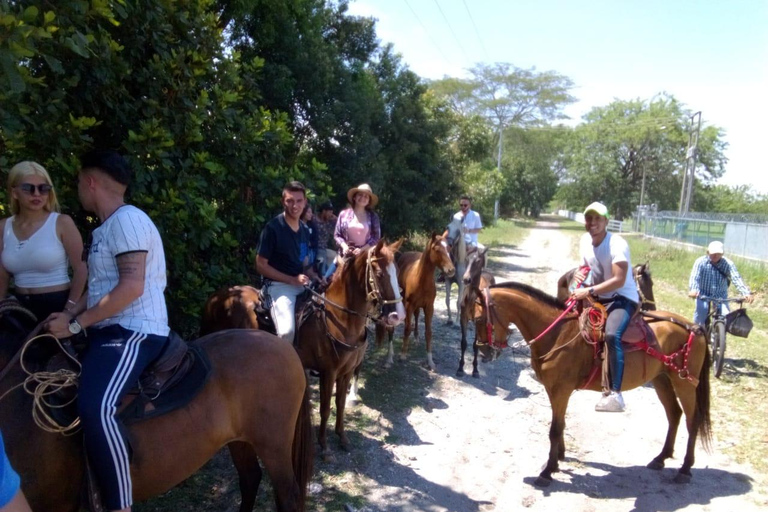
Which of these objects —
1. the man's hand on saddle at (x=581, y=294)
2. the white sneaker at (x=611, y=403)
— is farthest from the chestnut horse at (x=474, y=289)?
the white sneaker at (x=611, y=403)

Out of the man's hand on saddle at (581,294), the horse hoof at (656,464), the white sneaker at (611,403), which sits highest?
the man's hand on saddle at (581,294)

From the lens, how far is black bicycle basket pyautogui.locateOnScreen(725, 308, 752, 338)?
756 centimetres

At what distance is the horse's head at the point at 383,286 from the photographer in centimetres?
493

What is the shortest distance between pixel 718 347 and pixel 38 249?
8.50 metres

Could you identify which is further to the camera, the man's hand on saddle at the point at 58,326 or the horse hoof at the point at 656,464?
the horse hoof at the point at 656,464

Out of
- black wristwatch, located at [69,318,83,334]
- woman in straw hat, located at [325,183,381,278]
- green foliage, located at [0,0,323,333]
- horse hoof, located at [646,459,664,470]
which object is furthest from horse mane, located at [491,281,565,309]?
black wristwatch, located at [69,318,83,334]

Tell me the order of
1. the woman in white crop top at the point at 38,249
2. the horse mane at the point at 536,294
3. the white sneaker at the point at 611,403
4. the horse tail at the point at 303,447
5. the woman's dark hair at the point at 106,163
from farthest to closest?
1. the horse mane at the point at 536,294
2. the white sneaker at the point at 611,403
3. the horse tail at the point at 303,447
4. the woman in white crop top at the point at 38,249
5. the woman's dark hair at the point at 106,163

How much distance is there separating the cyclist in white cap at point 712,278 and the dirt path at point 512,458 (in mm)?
1956

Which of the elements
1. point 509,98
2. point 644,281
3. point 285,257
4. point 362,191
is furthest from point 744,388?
point 509,98

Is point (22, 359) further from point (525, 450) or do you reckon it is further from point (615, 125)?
point (615, 125)

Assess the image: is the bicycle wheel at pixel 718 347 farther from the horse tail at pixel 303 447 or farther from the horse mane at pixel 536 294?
the horse tail at pixel 303 447

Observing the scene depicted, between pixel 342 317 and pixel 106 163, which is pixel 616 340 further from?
pixel 106 163

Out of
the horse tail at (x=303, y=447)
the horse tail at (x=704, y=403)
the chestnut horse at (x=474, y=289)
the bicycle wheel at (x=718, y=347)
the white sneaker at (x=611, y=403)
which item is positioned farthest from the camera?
the bicycle wheel at (x=718, y=347)

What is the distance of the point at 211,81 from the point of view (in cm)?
575
